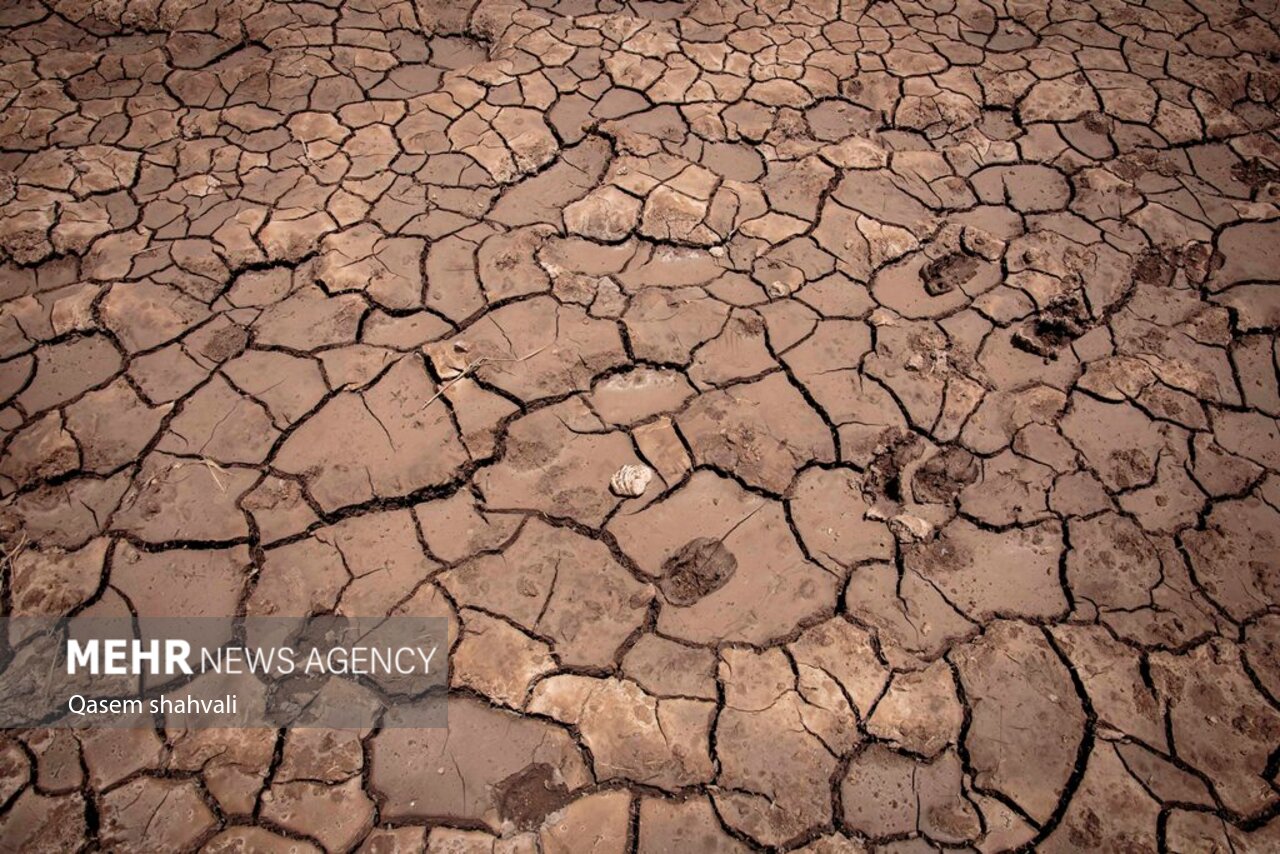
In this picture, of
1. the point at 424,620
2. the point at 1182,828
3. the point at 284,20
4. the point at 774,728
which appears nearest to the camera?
the point at 1182,828

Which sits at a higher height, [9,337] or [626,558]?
[9,337]

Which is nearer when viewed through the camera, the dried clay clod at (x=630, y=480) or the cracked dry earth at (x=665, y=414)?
the cracked dry earth at (x=665, y=414)

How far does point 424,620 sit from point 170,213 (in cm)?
222

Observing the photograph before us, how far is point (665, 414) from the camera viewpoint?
7.75 feet

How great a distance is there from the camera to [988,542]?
2111 mm

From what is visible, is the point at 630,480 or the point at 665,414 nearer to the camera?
the point at 630,480

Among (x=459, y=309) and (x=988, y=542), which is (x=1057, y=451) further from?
(x=459, y=309)

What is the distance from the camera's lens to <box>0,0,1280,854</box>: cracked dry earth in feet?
5.68

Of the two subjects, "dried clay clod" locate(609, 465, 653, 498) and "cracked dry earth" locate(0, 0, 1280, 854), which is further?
"dried clay clod" locate(609, 465, 653, 498)

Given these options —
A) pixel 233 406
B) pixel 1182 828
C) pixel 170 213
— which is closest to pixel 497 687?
pixel 233 406

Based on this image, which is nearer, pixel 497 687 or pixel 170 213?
pixel 497 687

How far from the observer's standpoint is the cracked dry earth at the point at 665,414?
173cm

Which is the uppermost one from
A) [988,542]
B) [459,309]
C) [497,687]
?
[459,309]

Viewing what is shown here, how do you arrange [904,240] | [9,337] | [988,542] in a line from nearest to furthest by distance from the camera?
[988,542], [9,337], [904,240]
